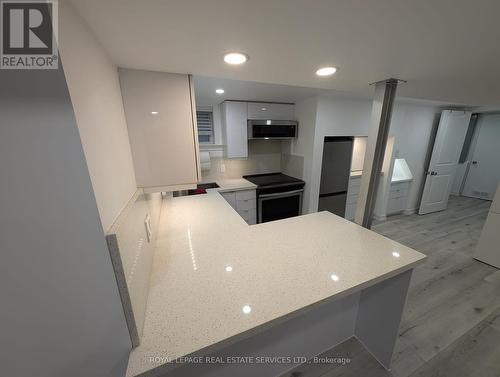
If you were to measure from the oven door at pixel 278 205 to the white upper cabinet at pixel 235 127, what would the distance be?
779mm

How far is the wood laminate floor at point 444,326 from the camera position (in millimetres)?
1282

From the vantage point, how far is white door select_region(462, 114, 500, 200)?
4.36m

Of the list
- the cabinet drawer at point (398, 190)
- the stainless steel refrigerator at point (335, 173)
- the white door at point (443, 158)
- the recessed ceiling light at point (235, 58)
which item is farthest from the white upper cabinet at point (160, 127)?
the white door at point (443, 158)

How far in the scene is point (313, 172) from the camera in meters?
2.75

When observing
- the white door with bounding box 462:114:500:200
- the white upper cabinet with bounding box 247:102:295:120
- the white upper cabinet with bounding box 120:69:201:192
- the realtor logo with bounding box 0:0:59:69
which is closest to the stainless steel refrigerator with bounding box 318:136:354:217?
the white upper cabinet with bounding box 247:102:295:120

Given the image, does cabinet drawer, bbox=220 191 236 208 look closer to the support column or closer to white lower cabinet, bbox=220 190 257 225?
white lower cabinet, bbox=220 190 257 225

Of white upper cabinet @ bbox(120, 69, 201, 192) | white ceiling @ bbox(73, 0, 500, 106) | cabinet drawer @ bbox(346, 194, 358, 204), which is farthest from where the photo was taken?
cabinet drawer @ bbox(346, 194, 358, 204)

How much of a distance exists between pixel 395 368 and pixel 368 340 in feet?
0.63

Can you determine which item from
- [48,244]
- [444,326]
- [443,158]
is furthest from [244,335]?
[443,158]

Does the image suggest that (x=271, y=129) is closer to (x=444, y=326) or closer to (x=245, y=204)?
(x=245, y=204)

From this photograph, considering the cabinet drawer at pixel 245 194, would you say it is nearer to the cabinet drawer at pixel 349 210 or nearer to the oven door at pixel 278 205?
the oven door at pixel 278 205

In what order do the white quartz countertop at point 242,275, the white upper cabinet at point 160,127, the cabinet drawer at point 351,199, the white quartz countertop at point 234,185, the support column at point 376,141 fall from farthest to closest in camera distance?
the cabinet drawer at point 351,199, the white quartz countertop at point 234,185, the support column at point 376,141, the white upper cabinet at point 160,127, the white quartz countertop at point 242,275

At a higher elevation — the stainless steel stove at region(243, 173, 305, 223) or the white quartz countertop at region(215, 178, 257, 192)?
the white quartz countertop at region(215, 178, 257, 192)

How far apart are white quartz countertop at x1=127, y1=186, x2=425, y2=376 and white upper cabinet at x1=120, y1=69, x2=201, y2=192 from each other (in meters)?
0.47
